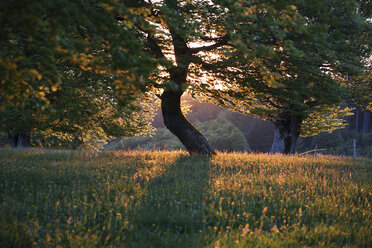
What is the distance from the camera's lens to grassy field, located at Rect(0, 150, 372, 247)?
4047 millimetres

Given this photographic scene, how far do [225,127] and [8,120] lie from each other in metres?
39.3

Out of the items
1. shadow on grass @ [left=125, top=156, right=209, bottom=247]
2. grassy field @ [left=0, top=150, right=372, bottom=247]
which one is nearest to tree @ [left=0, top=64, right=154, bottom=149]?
grassy field @ [left=0, top=150, right=372, bottom=247]

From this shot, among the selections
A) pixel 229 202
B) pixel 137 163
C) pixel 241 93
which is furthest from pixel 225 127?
pixel 229 202

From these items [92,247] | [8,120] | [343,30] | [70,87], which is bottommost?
[92,247]

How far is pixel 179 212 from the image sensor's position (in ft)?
16.5

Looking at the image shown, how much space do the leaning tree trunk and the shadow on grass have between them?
1611 centimetres

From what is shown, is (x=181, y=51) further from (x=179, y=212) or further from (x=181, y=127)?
(x=179, y=212)

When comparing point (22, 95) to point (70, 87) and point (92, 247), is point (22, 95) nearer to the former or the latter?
point (92, 247)

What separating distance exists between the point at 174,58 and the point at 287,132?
12432mm

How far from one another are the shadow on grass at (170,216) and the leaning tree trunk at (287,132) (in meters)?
16.1

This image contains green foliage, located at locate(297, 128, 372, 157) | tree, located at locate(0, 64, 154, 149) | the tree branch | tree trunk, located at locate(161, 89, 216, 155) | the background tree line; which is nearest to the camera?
the background tree line

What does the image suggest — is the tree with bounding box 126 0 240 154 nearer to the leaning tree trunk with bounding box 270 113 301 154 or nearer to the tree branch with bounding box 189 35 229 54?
the tree branch with bounding box 189 35 229 54

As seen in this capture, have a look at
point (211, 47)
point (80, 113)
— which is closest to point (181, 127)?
point (211, 47)

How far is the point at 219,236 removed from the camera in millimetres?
4180
